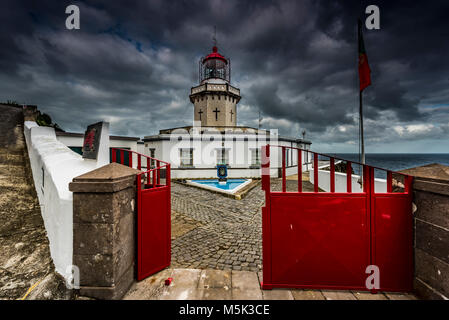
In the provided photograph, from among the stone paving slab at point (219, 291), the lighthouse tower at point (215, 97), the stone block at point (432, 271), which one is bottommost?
the stone paving slab at point (219, 291)

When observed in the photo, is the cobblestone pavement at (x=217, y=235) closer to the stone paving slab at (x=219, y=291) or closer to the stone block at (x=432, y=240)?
the stone paving slab at (x=219, y=291)

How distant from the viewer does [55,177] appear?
301 cm

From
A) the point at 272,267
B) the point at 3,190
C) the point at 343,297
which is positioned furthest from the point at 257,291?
the point at 3,190

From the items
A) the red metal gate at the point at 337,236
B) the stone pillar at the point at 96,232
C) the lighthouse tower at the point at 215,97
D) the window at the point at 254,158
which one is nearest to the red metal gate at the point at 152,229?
the stone pillar at the point at 96,232

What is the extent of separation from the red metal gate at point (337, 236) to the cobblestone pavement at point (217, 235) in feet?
3.50

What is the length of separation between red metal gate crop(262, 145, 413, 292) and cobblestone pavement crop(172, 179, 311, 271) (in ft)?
3.50

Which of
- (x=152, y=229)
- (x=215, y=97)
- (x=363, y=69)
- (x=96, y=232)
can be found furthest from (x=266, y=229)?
(x=215, y=97)

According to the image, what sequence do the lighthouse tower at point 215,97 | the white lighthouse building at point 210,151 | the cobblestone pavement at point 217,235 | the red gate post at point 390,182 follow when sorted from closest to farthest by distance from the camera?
the red gate post at point 390,182
the cobblestone pavement at point 217,235
the white lighthouse building at point 210,151
the lighthouse tower at point 215,97

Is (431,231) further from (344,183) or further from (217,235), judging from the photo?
(344,183)

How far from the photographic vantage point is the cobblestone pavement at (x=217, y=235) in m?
4.10

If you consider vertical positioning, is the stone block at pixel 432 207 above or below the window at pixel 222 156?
below
